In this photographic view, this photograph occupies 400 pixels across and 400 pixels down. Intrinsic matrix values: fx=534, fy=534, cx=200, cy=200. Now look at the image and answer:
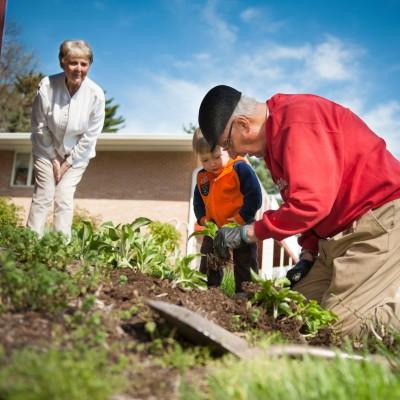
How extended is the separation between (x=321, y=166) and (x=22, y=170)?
17.7 m

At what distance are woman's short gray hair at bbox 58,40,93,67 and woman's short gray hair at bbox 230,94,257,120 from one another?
2020 millimetres

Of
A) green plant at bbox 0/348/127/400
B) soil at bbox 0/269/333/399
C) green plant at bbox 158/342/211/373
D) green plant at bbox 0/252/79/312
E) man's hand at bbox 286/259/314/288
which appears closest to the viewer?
green plant at bbox 0/348/127/400

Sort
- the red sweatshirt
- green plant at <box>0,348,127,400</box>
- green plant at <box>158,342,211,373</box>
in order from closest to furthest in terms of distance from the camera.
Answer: green plant at <box>0,348,127,400</box>, green plant at <box>158,342,211,373</box>, the red sweatshirt

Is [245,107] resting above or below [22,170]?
below

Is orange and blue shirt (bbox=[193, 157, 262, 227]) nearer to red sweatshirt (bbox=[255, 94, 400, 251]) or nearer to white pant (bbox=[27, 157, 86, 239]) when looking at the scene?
red sweatshirt (bbox=[255, 94, 400, 251])

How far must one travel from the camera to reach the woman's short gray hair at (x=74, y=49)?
16.0 feet

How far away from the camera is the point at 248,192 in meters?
5.18

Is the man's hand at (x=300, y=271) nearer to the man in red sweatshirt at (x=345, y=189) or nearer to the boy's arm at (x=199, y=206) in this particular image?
the man in red sweatshirt at (x=345, y=189)

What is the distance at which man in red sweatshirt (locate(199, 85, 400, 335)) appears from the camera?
3375 millimetres

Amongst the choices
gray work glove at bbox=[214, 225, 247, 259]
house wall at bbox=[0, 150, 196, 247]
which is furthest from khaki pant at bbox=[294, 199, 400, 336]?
house wall at bbox=[0, 150, 196, 247]

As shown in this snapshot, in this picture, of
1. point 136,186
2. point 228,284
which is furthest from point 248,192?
point 136,186

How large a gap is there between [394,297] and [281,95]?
61.6 inches

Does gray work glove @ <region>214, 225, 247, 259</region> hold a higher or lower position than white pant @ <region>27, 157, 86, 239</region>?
lower

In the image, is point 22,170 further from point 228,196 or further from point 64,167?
point 228,196
